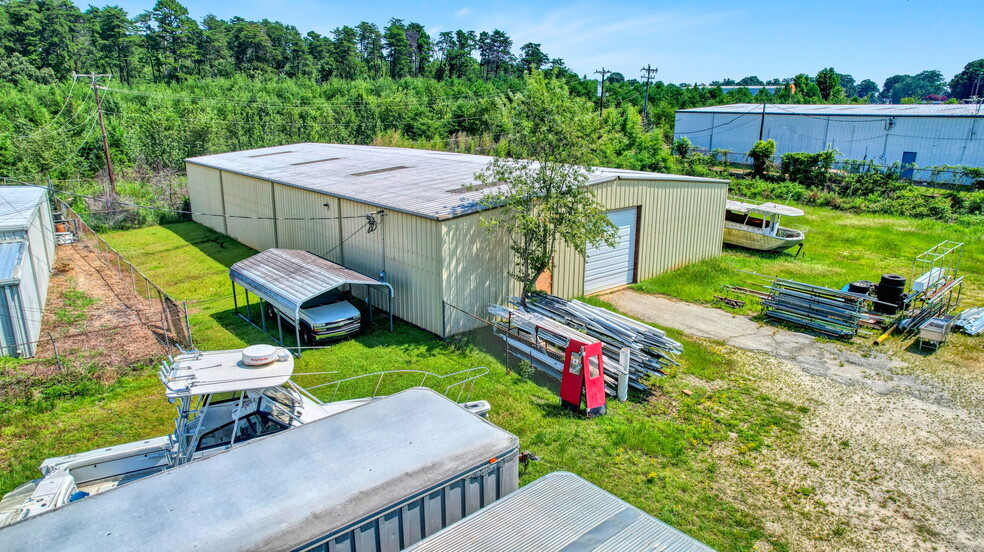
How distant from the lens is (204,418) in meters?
9.16

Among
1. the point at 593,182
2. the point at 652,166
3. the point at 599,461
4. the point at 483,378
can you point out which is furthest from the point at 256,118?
the point at 599,461

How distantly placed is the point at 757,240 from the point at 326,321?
1739 cm

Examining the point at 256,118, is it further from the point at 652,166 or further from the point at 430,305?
the point at 430,305

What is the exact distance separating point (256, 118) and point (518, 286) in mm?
38066

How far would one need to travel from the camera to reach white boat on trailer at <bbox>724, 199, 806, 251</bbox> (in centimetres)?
2359

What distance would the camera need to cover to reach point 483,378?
13.2 meters

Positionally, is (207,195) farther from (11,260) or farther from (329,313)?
(329,313)

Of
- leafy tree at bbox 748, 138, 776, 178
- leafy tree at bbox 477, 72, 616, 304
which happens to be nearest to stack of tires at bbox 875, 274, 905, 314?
leafy tree at bbox 477, 72, 616, 304

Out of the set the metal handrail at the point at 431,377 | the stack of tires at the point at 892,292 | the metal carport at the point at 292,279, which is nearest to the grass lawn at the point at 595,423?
the metal handrail at the point at 431,377

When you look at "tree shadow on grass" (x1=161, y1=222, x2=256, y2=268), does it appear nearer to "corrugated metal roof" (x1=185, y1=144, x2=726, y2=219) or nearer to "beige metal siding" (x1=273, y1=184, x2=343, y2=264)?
"beige metal siding" (x1=273, y1=184, x2=343, y2=264)

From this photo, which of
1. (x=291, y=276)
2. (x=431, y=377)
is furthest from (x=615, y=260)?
(x=291, y=276)

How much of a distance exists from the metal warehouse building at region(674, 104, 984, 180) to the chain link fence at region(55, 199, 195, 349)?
44472 mm

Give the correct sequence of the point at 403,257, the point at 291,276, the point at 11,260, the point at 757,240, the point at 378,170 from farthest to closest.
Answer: the point at 757,240 → the point at 378,170 → the point at 403,257 → the point at 291,276 → the point at 11,260

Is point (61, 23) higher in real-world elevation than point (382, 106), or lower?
higher
